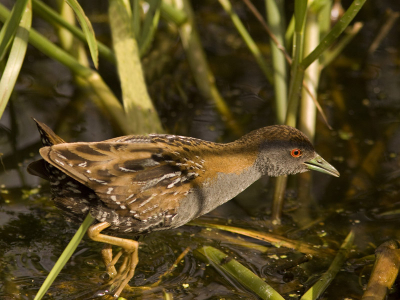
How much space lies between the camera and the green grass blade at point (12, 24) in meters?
2.84

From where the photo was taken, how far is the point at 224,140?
5156mm

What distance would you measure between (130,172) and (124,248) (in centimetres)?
49

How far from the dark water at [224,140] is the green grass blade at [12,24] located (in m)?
1.53

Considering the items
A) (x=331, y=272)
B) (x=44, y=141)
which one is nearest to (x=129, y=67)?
(x=44, y=141)

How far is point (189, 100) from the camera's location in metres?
5.63

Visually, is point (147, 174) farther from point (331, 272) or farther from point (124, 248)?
point (331, 272)

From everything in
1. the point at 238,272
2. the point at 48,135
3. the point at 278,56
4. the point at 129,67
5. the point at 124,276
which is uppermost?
the point at 278,56

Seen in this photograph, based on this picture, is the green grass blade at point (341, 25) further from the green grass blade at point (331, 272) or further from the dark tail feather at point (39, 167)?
the dark tail feather at point (39, 167)

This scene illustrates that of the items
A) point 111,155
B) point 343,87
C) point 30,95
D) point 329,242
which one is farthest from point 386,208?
point 30,95

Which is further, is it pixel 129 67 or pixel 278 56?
pixel 278 56

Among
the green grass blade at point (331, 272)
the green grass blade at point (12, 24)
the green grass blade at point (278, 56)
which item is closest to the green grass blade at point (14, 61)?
the green grass blade at point (12, 24)

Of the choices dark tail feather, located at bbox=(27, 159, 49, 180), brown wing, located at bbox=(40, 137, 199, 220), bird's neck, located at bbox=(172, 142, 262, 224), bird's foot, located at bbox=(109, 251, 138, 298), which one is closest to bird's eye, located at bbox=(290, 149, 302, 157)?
bird's neck, located at bbox=(172, 142, 262, 224)

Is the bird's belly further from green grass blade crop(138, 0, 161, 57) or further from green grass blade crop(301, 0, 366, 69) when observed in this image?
green grass blade crop(138, 0, 161, 57)

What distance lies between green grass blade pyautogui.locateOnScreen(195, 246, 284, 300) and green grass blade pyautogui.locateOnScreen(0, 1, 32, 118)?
5.35 feet
